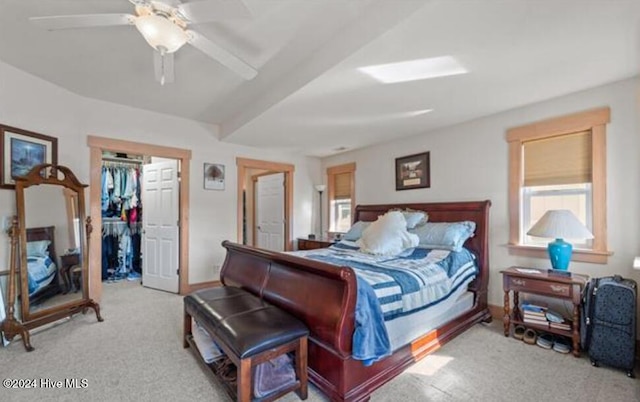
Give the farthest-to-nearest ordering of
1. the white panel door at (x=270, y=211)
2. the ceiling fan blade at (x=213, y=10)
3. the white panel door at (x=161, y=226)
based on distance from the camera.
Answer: the white panel door at (x=270, y=211)
the white panel door at (x=161, y=226)
the ceiling fan blade at (x=213, y=10)

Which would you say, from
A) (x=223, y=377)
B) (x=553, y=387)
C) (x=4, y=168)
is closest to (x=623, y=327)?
(x=553, y=387)

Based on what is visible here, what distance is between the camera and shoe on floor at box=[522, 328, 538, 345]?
8.22ft

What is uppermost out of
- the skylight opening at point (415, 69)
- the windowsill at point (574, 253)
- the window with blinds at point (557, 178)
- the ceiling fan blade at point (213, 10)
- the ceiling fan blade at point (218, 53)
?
the ceiling fan blade at point (213, 10)

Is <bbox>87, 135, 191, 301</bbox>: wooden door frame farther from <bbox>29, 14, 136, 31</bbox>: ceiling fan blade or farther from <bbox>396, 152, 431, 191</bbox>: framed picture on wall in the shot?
<bbox>396, 152, 431, 191</bbox>: framed picture on wall

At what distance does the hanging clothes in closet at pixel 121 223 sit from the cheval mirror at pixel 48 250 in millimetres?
1898

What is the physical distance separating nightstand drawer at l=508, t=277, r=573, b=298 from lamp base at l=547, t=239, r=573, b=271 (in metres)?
0.24

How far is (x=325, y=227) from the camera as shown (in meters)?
5.48

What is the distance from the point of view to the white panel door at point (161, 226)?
13.5ft

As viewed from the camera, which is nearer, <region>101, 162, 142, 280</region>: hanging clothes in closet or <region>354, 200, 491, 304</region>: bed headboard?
<region>354, 200, 491, 304</region>: bed headboard

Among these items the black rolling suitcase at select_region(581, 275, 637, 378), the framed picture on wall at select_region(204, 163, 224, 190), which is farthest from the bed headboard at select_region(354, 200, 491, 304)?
the framed picture on wall at select_region(204, 163, 224, 190)

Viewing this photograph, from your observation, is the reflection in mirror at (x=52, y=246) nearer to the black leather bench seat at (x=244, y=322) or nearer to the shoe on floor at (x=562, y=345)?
the black leather bench seat at (x=244, y=322)

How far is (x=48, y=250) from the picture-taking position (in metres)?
2.84

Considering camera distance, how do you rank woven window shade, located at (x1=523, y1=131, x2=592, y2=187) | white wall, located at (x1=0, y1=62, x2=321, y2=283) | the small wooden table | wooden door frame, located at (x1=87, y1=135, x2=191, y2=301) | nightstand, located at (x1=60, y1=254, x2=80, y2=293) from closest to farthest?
the small wooden table < woven window shade, located at (x1=523, y1=131, x2=592, y2=187) < white wall, located at (x1=0, y1=62, x2=321, y2=283) < nightstand, located at (x1=60, y1=254, x2=80, y2=293) < wooden door frame, located at (x1=87, y1=135, x2=191, y2=301)

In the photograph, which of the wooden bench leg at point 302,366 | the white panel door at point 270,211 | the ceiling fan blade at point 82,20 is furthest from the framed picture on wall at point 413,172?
the ceiling fan blade at point 82,20
